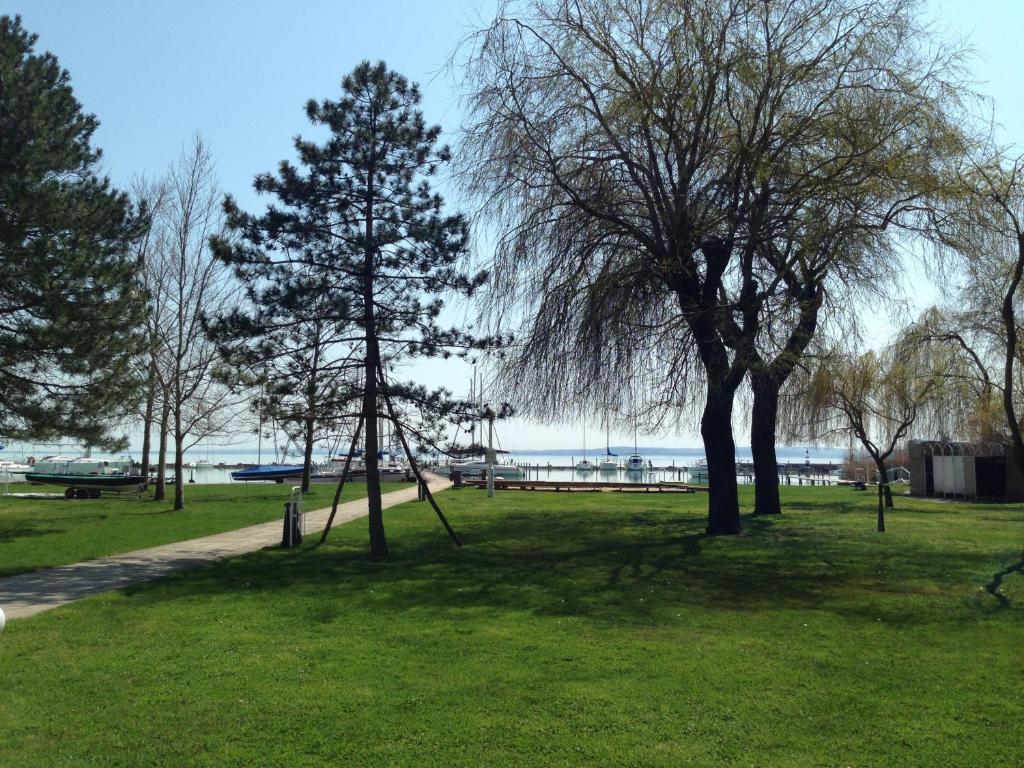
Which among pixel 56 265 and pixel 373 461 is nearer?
pixel 373 461

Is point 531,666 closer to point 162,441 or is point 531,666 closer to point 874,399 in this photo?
point 162,441

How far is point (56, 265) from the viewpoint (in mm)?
18594

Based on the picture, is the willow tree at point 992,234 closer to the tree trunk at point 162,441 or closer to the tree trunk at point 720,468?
the tree trunk at point 720,468

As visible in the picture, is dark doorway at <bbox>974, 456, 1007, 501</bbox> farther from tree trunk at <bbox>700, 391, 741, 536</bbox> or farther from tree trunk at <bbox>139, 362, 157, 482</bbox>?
tree trunk at <bbox>139, 362, 157, 482</bbox>

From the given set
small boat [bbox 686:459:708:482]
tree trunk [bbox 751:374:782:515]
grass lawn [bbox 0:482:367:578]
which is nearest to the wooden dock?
small boat [bbox 686:459:708:482]

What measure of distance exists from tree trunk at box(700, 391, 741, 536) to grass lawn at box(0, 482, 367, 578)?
10.8 metres

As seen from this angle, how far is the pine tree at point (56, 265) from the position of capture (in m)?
18.6

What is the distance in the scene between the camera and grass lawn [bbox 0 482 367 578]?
15.2m

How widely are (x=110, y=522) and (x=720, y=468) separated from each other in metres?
14.6

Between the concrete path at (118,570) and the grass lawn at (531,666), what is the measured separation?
73 centimetres

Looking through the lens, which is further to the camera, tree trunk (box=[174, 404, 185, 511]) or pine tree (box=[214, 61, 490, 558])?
tree trunk (box=[174, 404, 185, 511])

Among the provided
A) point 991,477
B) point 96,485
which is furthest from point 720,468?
point 96,485

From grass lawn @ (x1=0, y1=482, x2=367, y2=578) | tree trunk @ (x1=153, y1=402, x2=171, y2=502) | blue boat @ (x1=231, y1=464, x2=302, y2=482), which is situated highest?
tree trunk @ (x1=153, y1=402, x2=171, y2=502)

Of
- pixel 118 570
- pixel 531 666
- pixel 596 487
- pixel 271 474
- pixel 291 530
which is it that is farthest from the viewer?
pixel 271 474
